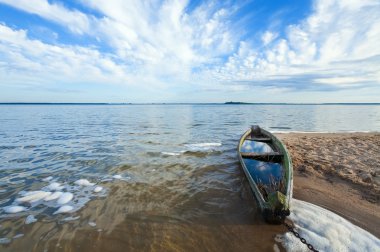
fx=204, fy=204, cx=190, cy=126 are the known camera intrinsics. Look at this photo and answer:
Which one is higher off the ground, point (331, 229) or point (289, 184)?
point (289, 184)

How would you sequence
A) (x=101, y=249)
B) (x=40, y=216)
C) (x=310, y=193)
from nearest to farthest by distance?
(x=101, y=249), (x=40, y=216), (x=310, y=193)

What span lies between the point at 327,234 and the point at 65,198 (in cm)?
635

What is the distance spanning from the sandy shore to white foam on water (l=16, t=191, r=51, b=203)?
23.1 feet

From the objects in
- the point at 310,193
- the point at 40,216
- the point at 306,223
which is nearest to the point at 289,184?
the point at 306,223

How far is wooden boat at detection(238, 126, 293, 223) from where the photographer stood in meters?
4.00

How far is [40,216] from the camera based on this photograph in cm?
473

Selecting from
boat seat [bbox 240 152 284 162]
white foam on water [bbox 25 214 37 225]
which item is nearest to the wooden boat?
boat seat [bbox 240 152 284 162]

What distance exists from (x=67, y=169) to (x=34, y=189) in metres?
1.82

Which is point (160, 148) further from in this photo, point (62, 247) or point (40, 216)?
point (62, 247)

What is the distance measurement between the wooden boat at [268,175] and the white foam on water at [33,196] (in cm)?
571

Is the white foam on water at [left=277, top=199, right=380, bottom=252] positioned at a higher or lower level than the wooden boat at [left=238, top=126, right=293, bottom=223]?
lower

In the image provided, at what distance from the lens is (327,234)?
12.9 ft

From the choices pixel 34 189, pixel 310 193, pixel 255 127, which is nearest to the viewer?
pixel 310 193

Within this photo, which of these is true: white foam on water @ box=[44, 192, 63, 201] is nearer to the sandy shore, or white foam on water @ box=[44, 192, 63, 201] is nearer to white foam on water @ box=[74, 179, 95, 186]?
white foam on water @ box=[74, 179, 95, 186]
